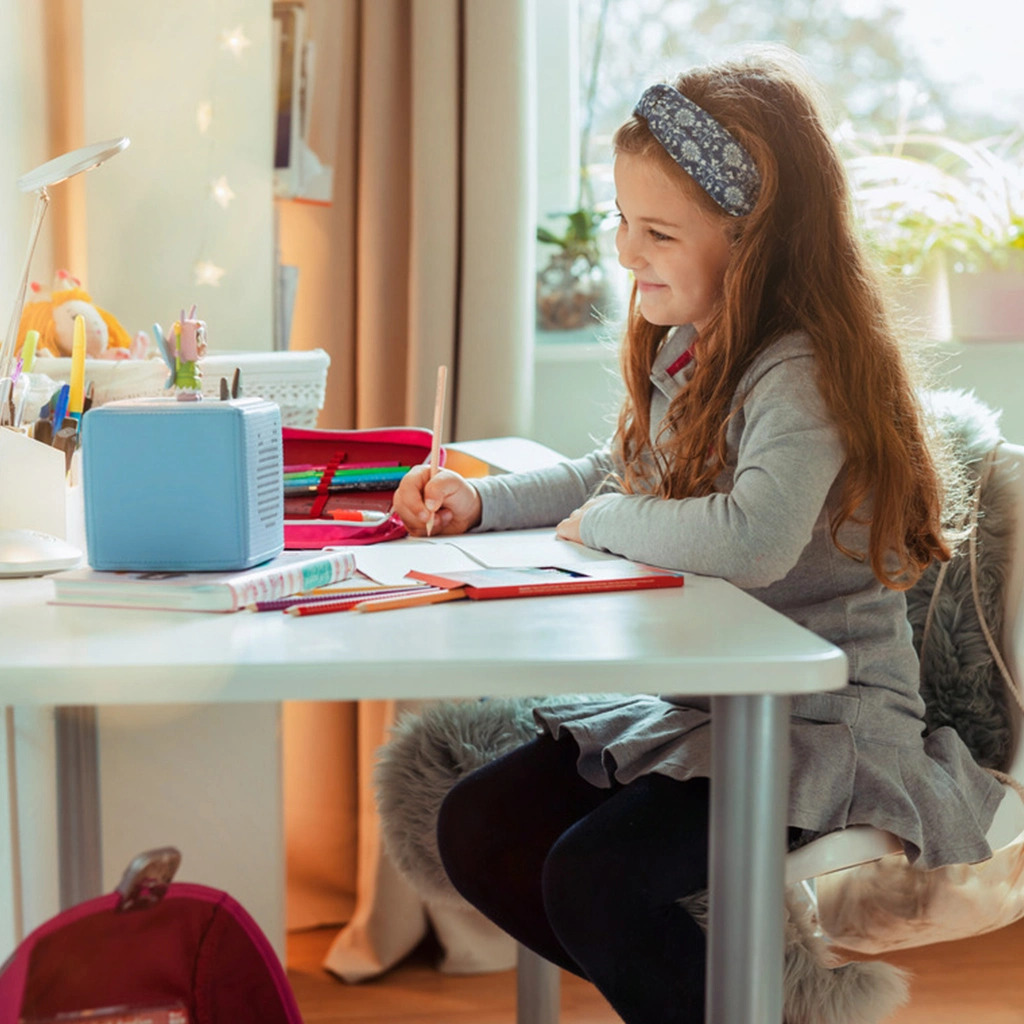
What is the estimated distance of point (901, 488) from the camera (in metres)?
1.04

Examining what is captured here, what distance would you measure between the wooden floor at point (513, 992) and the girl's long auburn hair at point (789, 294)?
40.3 inches

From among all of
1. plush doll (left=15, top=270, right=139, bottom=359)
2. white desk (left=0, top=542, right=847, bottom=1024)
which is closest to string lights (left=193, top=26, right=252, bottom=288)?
plush doll (left=15, top=270, right=139, bottom=359)

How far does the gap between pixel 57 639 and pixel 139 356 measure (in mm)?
747

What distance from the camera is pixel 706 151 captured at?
111 centimetres

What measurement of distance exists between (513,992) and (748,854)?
1.33m

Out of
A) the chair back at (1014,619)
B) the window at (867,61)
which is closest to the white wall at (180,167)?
the window at (867,61)

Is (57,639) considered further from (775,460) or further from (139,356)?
(139,356)

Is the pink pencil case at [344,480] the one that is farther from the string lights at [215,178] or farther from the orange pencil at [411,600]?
the string lights at [215,178]

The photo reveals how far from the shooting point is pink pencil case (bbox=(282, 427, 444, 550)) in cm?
113

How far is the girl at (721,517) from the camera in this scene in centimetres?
99

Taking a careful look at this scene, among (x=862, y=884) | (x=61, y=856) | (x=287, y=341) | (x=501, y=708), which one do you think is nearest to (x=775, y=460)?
(x=862, y=884)

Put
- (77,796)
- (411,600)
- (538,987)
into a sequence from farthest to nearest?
(538,987), (77,796), (411,600)

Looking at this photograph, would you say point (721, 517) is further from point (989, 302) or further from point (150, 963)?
point (989, 302)

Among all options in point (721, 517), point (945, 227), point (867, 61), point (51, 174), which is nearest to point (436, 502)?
point (721, 517)
